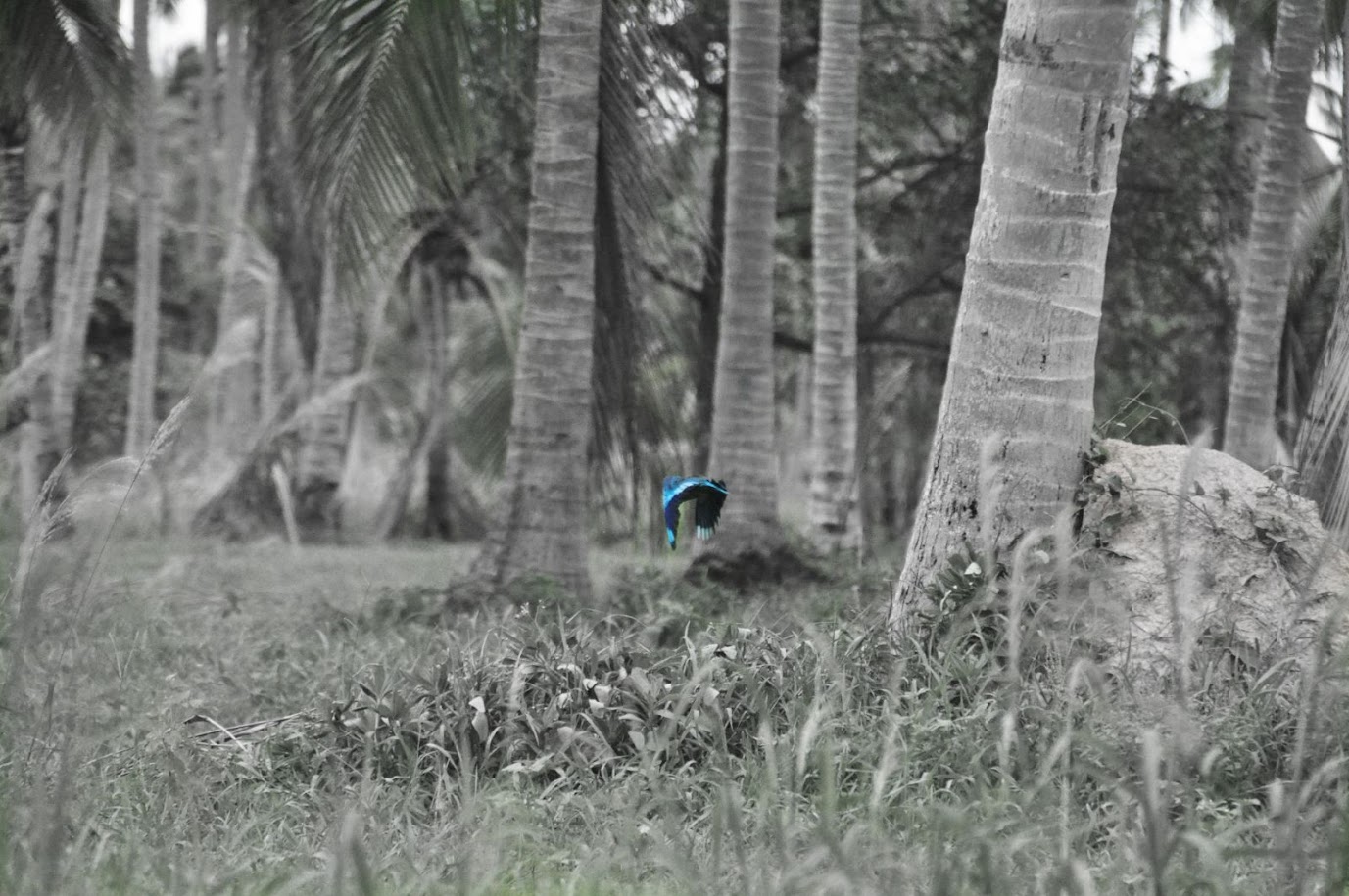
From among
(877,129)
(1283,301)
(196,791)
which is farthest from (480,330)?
(196,791)

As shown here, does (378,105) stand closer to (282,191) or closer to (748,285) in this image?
(748,285)

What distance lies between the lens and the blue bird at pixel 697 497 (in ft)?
18.2

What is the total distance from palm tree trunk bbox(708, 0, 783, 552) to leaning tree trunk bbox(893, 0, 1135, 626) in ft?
14.0

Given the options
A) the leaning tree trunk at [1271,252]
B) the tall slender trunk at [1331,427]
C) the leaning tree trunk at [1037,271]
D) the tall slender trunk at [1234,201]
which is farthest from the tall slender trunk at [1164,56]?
the leaning tree trunk at [1037,271]

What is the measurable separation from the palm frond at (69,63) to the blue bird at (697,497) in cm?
598

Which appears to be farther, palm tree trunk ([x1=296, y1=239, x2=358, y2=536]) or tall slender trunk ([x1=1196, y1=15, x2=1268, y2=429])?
palm tree trunk ([x1=296, y1=239, x2=358, y2=536])

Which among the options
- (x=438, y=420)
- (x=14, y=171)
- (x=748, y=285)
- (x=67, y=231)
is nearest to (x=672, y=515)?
(x=748, y=285)

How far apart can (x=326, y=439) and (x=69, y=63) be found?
17.8ft

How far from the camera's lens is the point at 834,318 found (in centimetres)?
1060

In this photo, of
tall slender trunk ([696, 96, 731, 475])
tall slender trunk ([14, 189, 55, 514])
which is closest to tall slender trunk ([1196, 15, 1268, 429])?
tall slender trunk ([696, 96, 731, 475])

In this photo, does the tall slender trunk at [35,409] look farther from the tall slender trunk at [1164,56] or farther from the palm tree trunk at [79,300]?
the tall slender trunk at [1164,56]

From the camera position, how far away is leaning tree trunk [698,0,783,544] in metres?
9.23

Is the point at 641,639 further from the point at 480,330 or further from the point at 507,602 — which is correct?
the point at 480,330

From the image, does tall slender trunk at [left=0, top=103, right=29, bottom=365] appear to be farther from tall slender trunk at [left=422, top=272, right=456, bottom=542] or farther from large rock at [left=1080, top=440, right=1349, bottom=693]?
large rock at [left=1080, top=440, right=1349, bottom=693]
